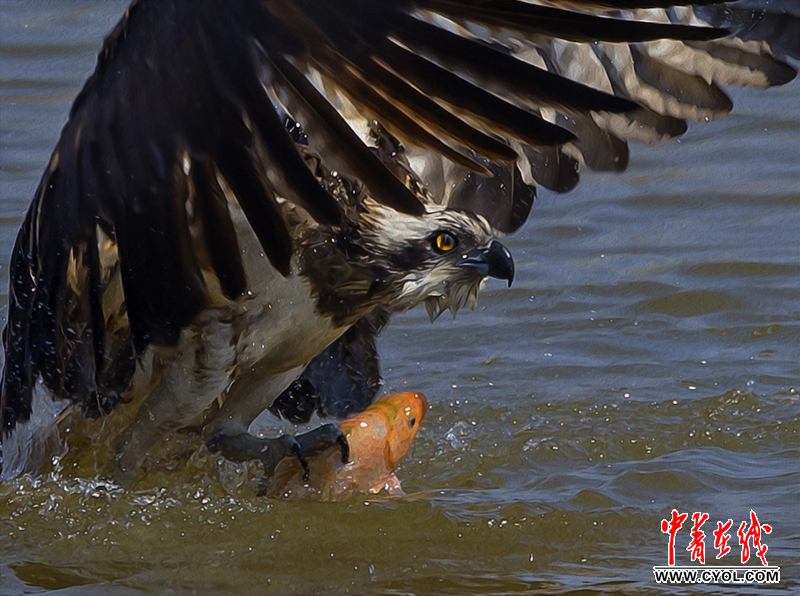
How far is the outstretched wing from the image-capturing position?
3.50 m

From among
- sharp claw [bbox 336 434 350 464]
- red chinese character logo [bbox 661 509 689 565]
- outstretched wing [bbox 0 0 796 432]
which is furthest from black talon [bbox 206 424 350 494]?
red chinese character logo [bbox 661 509 689 565]

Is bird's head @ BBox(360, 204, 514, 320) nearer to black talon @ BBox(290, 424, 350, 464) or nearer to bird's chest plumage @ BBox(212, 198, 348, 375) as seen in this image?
bird's chest plumage @ BBox(212, 198, 348, 375)

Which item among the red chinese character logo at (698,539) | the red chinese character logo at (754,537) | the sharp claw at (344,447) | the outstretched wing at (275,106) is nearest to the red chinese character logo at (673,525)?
the red chinese character logo at (698,539)

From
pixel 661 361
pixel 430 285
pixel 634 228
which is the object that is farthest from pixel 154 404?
pixel 634 228

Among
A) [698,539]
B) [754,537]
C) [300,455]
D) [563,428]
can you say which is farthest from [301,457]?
[754,537]

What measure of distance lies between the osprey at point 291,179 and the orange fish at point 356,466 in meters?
0.06

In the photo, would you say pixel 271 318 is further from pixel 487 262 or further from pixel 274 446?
pixel 487 262

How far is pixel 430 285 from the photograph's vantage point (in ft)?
15.5

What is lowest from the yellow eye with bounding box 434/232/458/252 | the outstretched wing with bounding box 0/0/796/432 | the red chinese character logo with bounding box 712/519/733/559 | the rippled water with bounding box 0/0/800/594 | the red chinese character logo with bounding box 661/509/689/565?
the red chinese character logo with bounding box 712/519/733/559

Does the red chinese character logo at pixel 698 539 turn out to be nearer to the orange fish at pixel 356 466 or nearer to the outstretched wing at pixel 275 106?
the orange fish at pixel 356 466

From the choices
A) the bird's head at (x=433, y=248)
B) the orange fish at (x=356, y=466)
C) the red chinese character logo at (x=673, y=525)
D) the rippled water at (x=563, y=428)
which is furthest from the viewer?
the orange fish at (x=356, y=466)

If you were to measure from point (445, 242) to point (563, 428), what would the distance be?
126 cm

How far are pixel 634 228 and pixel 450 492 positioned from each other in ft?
9.73

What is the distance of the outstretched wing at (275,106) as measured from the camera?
350 cm
